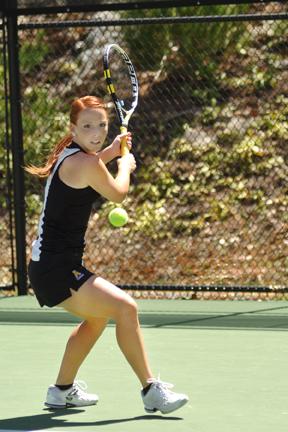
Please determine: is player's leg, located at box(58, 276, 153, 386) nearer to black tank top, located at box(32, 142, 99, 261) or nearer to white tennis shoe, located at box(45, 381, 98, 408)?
black tank top, located at box(32, 142, 99, 261)

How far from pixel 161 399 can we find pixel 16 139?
15.7ft

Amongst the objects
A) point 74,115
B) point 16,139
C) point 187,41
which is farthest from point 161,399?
point 187,41

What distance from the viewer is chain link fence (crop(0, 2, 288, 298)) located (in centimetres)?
1228

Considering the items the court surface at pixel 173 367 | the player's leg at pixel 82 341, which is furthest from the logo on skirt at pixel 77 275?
the court surface at pixel 173 367

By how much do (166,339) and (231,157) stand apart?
4.98m

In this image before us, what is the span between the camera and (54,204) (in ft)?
20.0

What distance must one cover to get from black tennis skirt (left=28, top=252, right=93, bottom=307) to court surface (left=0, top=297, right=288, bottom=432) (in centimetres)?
56

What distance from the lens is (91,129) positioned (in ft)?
20.0

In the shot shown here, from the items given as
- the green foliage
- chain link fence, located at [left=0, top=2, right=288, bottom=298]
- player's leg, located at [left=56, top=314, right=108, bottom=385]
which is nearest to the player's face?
player's leg, located at [left=56, top=314, right=108, bottom=385]

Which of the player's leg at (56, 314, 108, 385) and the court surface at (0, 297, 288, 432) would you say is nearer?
the court surface at (0, 297, 288, 432)

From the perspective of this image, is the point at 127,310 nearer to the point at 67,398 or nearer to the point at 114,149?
the point at 67,398

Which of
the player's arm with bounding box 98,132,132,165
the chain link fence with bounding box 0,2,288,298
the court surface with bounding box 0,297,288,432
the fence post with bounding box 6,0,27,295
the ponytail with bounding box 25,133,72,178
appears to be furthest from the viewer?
the chain link fence with bounding box 0,2,288,298

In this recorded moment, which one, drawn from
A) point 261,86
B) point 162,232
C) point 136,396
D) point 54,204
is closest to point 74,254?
point 54,204

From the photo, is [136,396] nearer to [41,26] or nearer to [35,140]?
[41,26]
